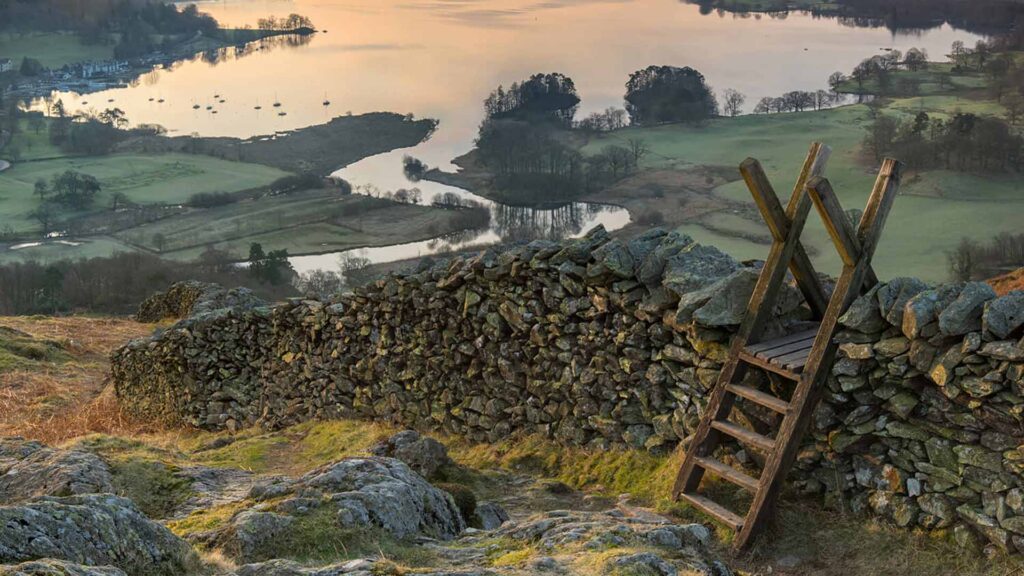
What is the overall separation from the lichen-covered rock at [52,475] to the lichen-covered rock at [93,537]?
80.5 inches

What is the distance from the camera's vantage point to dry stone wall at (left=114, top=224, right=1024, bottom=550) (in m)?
6.65

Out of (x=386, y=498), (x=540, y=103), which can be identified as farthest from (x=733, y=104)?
(x=386, y=498)

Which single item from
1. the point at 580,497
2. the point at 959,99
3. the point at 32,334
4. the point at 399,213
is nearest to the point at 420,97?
the point at 399,213

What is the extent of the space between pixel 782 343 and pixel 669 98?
75341mm

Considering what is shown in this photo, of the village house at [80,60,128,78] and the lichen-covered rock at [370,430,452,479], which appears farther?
the village house at [80,60,128,78]

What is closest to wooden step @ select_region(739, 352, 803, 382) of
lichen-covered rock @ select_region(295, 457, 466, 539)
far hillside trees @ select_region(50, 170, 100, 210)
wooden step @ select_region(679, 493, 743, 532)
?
wooden step @ select_region(679, 493, 743, 532)

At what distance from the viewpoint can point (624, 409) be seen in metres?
9.45

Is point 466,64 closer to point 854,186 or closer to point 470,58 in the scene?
point 470,58

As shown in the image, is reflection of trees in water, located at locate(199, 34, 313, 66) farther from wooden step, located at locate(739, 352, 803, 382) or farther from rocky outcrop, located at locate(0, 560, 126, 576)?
rocky outcrop, located at locate(0, 560, 126, 576)

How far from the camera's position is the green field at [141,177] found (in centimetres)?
9331

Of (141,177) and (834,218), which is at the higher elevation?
(834,218)

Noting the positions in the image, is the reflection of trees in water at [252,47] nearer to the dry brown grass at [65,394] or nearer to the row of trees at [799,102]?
the row of trees at [799,102]

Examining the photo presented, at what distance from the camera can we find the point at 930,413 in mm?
6922

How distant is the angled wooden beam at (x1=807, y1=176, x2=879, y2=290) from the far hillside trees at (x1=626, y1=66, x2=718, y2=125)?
234ft
